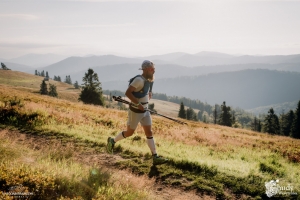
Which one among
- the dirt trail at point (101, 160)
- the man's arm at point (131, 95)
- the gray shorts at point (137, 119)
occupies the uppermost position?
the man's arm at point (131, 95)

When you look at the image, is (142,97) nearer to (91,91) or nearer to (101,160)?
(101,160)

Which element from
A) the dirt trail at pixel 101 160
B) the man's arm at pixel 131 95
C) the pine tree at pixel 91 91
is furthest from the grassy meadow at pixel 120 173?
the pine tree at pixel 91 91

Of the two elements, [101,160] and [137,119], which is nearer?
[137,119]

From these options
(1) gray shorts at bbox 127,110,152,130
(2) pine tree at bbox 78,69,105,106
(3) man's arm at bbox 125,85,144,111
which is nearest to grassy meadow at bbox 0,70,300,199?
(1) gray shorts at bbox 127,110,152,130

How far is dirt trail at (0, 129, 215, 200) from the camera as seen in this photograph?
18.5ft

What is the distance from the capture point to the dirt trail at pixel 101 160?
5.65 m

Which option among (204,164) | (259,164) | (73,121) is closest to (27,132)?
(73,121)

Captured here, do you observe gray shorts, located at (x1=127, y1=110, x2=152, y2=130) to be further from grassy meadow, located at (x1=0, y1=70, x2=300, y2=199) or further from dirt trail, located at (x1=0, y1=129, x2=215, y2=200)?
dirt trail, located at (x1=0, y1=129, x2=215, y2=200)

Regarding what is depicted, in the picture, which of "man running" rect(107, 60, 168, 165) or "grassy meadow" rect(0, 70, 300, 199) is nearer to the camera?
"grassy meadow" rect(0, 70, 300, 199)

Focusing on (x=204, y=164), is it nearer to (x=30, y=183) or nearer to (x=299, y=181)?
(x=299, y=181)

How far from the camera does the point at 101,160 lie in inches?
297

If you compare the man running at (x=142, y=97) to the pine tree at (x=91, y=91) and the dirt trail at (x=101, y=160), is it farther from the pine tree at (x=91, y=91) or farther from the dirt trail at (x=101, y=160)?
the pine tree at (x=91, y=91)

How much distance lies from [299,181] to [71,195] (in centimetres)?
622

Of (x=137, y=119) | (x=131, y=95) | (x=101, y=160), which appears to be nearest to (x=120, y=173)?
(x=101, y=160)
